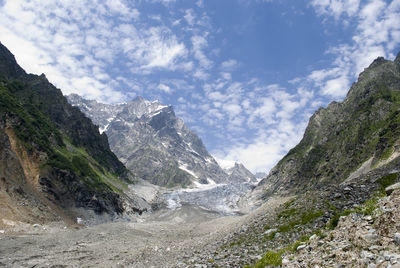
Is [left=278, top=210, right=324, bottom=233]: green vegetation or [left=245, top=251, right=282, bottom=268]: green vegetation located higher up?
[left=278, top=210, right=324, bottom=233]: green vegetation

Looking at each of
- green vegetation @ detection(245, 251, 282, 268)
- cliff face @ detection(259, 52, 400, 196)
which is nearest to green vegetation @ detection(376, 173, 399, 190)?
green vegetation @ detection(245, 251, 282, 268)

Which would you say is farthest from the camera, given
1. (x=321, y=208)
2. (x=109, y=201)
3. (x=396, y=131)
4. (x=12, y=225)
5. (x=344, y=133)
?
(x=344, y=133)

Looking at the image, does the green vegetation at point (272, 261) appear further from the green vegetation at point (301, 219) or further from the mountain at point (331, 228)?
the green vegetation at point (301, 219)

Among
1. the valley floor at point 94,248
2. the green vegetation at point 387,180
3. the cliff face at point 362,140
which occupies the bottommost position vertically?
the valley floor at point 94,248

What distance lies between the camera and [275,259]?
17016 millimetres

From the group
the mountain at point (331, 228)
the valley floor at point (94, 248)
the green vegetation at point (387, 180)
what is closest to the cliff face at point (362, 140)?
the valley floor at point (94, 248)

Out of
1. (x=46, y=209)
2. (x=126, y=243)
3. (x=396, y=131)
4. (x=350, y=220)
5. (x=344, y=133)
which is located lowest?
(x=126, y=243)

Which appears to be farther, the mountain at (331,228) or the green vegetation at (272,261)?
the green vegetation at (272,261)

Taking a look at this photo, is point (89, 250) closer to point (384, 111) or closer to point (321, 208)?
point (321, 208)

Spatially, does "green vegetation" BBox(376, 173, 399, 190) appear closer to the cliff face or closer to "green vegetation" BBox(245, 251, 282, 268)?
"green vegetation" BBox(245, 251, 282, 268)

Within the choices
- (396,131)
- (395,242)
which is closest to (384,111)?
(396,131)

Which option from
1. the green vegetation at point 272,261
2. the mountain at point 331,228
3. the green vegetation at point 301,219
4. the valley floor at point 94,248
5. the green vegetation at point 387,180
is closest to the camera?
the mountain at point 331,228

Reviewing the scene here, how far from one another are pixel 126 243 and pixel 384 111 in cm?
15076

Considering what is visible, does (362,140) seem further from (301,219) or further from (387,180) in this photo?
(301,219)
